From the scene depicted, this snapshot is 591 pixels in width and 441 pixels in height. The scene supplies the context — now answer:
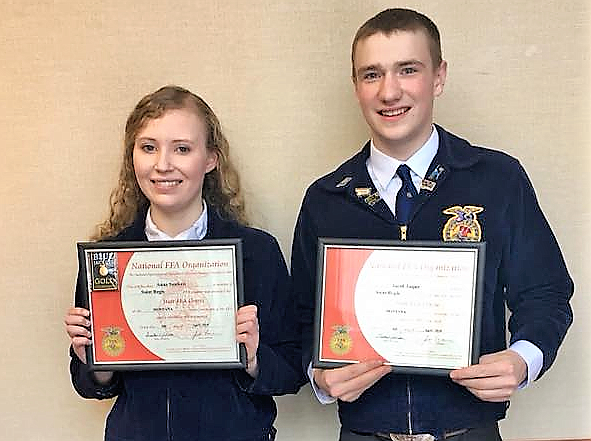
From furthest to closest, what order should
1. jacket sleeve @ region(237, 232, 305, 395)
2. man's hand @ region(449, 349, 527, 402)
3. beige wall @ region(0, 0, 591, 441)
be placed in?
beige wall @ region(0, 0, 591, 441), jacket sleeve @ region(237, 232, 305, 395), man's hand @ region(449, 349, 527, 402)

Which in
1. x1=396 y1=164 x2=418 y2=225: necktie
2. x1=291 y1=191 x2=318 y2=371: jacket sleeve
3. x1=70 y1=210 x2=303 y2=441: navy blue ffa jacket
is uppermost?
x1=396 y1=164 x2=418 y2=225: necktie

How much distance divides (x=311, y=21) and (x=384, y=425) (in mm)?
929

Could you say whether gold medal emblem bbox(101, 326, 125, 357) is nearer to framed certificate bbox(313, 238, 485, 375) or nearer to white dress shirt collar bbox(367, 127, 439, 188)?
framed certificate bbox(313, 238, 485, 375)

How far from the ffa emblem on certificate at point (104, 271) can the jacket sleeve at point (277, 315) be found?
0.27 meters

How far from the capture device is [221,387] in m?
1.47

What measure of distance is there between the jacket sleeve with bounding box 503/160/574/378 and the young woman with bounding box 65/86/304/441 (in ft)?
1.46

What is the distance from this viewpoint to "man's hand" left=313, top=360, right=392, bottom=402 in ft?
4.29

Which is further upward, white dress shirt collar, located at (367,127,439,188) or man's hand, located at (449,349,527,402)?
white dress shirt collar, located at (367,127,439,188)

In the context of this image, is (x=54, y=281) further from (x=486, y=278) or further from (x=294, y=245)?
(x=486, y=278)

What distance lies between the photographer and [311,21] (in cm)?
176

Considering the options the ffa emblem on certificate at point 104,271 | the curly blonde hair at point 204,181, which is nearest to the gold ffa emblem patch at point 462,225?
the curly blonde hair at point 204,181

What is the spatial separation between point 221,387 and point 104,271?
32 centimetres

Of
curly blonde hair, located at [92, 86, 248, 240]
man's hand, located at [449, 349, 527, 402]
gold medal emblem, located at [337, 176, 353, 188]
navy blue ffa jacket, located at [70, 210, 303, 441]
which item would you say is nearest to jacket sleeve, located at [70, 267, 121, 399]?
navy blue ffa jacket, located at [70, 210, 303, 441]

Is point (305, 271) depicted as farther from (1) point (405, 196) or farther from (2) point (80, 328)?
(2) point (80, 328)
